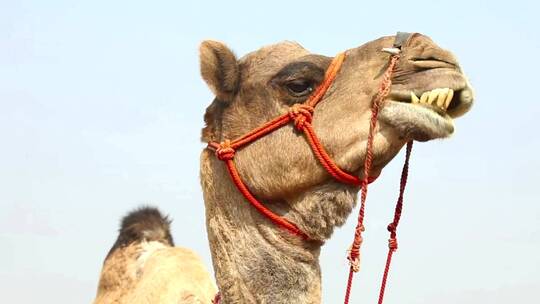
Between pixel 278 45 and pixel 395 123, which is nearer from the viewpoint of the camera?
pixel 395 123

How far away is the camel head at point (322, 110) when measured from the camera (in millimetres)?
3883

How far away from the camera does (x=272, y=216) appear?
13.9 feet

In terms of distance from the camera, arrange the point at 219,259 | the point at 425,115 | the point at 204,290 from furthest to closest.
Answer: the point at 204,290, the point at 219,259, the point at 425,115

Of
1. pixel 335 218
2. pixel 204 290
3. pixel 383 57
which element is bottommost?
pixel 204 290

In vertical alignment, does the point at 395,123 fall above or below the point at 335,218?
above

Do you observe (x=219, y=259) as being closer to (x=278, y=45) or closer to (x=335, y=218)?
(x=335, y=218)

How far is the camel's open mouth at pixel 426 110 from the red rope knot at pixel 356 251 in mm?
517

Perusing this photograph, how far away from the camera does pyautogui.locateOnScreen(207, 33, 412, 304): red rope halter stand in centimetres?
400

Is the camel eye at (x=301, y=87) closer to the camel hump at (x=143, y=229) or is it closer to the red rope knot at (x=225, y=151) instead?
the red rope knot at (x=225, y=151)

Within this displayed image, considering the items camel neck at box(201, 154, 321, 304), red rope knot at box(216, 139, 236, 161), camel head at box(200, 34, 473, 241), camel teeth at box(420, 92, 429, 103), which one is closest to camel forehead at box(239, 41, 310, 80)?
camel head at box(200, 34, 473, 241)

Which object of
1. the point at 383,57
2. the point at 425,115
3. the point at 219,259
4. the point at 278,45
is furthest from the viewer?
the point at 278,45

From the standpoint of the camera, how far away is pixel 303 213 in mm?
4184

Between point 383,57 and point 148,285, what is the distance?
126 inches

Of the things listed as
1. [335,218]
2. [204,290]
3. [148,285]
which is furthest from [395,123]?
[148,285]
